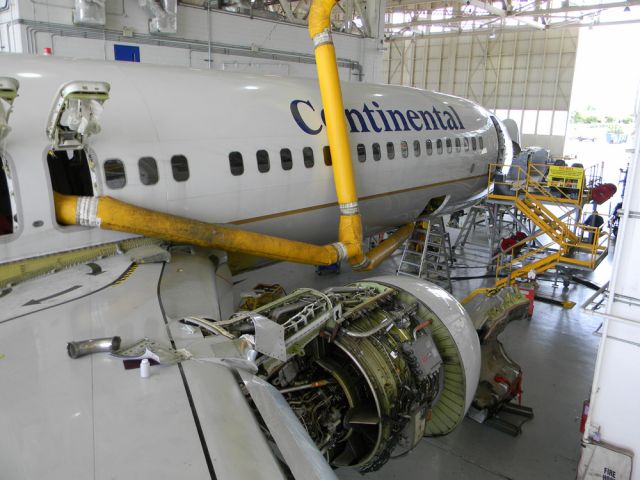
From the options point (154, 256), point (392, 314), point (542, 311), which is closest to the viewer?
point (392, 314)

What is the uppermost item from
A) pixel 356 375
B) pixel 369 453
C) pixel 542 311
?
pixel 356 375

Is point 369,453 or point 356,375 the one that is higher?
point 356,375

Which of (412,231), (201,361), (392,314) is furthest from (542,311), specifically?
(201,361)

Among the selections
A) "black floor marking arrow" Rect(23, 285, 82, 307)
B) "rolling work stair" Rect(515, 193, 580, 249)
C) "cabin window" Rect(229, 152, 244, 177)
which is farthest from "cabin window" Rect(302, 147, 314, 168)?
"rolling work stair" Rect(515, 193, 580, 249)

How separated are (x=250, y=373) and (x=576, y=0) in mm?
44154

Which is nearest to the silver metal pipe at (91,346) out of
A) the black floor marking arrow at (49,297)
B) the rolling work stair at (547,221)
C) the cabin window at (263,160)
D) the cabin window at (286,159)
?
the black floor marking arrow at (49,297)

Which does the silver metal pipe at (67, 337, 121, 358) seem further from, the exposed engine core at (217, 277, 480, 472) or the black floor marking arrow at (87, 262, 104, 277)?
the black floor marking arrow at (87, 262, 104, 277)

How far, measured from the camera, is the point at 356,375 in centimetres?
547

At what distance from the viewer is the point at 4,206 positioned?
7016mm

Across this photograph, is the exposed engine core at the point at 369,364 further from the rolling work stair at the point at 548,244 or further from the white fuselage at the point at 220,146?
the rolling work stair at the point at 548,244

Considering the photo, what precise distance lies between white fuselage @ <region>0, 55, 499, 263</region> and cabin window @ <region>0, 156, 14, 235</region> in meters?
0.25

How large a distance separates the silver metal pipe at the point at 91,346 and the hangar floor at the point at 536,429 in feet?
14.8

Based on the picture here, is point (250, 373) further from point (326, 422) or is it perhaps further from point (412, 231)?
point (412, 231)

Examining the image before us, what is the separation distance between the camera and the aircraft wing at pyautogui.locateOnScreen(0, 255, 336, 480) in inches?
108
